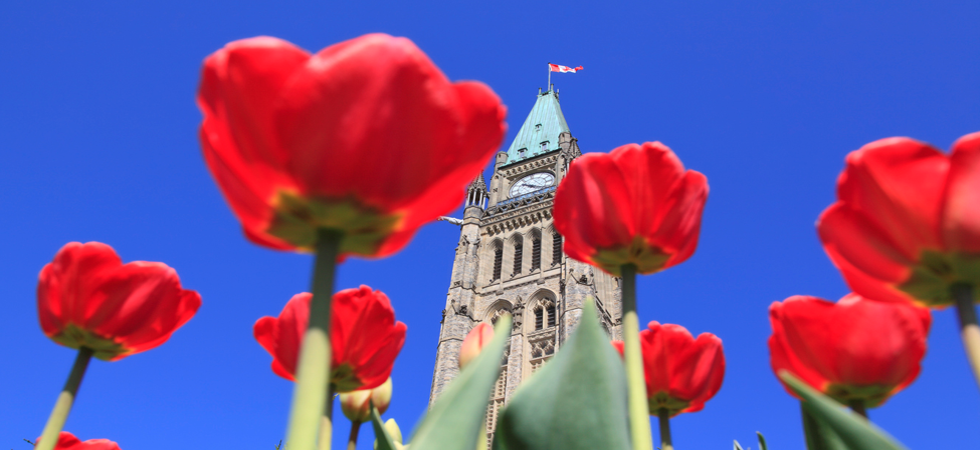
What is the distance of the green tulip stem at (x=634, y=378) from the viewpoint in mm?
905

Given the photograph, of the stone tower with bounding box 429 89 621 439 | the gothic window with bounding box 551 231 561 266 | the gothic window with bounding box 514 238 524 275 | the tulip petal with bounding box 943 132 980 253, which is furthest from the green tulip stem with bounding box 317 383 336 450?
the gothic window with bounding box 514 238 524 275

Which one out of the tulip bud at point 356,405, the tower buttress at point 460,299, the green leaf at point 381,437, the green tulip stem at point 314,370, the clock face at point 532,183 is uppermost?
the clock face at point 532,183

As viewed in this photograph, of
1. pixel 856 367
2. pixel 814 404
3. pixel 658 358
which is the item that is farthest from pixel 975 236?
pixel 658 358

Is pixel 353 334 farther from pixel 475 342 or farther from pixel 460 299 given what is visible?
pixel 460 299

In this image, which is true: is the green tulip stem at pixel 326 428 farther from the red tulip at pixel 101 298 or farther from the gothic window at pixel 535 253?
the gothic window at pixel 535 253

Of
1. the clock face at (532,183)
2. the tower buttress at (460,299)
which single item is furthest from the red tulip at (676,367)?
the clock face at (532,183)

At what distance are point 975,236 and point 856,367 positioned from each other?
0.44 meters

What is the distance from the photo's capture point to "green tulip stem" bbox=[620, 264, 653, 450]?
2.97 ft

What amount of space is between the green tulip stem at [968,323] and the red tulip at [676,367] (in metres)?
0.63

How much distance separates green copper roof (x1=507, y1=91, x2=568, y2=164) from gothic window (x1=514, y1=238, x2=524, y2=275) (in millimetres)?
7572

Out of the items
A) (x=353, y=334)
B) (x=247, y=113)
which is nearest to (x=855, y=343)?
(x=353, y=334)

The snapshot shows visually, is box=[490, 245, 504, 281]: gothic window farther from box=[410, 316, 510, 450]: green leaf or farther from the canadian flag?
box=[410, 316, 510, 450]: green leaf

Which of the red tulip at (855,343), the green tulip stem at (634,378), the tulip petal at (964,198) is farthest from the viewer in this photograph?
the red tulip at (855,343)

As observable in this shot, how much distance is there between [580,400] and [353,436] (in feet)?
2.86
